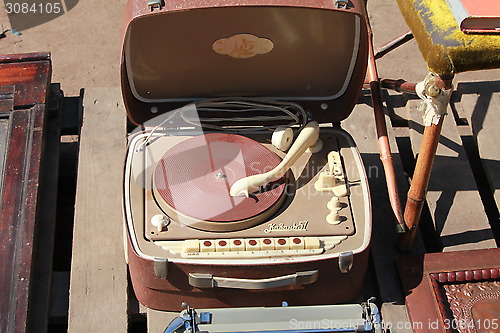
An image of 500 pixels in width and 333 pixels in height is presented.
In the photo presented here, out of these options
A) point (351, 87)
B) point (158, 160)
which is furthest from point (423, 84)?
point (158, 160)

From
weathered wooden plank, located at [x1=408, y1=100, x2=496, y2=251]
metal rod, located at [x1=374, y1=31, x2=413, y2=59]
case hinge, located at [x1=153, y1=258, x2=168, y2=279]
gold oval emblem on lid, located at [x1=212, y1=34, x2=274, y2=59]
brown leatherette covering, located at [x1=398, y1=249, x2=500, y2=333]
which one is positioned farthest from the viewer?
metal rod, located at [x1=374, y1=31, x2=413, y2=59]

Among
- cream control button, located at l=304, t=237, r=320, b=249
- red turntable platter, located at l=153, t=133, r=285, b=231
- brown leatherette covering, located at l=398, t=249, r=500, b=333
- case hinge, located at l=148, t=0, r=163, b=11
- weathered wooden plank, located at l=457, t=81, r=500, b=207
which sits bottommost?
brown leatherette covering, located at l=398, t=249, r=500, b=333

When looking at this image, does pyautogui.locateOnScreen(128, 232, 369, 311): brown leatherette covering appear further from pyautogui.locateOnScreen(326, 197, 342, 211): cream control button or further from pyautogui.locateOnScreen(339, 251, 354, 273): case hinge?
pyautogui.locateOnScreen(326, 197, 342, 211): cream control button

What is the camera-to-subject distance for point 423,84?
1.96 meters

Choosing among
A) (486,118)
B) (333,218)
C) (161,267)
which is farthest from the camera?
(486,118)

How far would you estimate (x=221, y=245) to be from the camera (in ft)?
6.68

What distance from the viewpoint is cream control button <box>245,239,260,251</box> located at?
204 cm

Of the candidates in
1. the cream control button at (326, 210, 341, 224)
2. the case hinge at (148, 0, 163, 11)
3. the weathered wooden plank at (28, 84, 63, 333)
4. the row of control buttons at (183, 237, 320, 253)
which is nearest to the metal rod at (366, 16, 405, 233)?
the cream control button at (326, 210, 341, 224)

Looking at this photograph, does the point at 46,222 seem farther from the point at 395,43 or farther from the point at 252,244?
the point at 395,43

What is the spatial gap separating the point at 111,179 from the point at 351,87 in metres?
0.89

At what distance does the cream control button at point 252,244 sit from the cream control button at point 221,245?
2.2 inches

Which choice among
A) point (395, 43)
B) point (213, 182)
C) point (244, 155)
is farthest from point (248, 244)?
point (395, 43)

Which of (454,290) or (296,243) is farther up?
(296,243)

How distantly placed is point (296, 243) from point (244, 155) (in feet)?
1.16
